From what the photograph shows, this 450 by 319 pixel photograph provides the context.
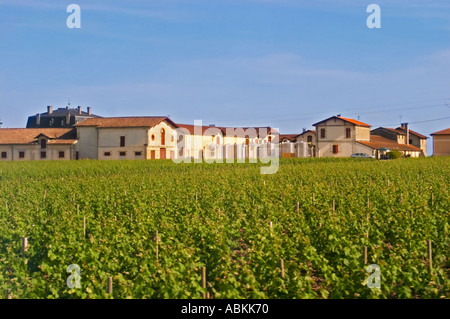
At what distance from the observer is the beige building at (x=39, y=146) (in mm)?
53094

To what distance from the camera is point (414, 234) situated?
10688 mm

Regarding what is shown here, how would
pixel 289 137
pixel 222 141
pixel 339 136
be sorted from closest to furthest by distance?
pixel 339 136
pixel 222 141
pixel 289 137

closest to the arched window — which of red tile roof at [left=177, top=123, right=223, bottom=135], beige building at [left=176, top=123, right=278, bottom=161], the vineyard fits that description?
beige building at [left=176, top=123, right=278, bottom=161]

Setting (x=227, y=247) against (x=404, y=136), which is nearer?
(x=227, y=247)

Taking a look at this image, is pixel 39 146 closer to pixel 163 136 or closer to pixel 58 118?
pixel 163 136

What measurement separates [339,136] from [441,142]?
20.4 metres

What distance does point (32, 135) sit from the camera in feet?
181

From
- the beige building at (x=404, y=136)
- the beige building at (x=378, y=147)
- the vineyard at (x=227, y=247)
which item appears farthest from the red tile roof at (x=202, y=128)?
the vineyard at (x=227, y=247)

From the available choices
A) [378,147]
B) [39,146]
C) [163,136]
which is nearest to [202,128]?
[163,136]

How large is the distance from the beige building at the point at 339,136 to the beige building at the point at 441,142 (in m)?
15.8

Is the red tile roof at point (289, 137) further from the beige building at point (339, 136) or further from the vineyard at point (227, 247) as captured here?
the vineyard at point (227, 247)

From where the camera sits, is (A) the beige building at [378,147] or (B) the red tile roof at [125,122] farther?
(A) the beige building at [378,147]

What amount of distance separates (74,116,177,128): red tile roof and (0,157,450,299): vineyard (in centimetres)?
3322
